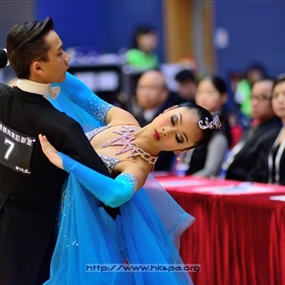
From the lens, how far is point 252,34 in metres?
11.9

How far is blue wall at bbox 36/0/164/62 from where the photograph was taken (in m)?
12.3

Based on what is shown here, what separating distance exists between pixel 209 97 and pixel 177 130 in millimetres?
2485

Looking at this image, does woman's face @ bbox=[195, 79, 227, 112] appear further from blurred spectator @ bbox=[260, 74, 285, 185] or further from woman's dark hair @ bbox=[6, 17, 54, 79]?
woman's dark hair @ bbox=[6, 17, 54, 79]

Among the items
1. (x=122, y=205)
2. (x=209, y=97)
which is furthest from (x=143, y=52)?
(x=122, y=205)

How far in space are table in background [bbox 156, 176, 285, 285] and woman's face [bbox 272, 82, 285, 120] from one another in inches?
26.2

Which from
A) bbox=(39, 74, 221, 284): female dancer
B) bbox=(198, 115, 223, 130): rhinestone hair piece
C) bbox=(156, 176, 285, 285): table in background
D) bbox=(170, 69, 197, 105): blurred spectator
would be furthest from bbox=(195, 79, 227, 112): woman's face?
bbox=(198, 115, 223, 130): rhinestone hair piece

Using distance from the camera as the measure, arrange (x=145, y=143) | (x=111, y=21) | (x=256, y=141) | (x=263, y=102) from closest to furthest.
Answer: (x=145, y=143)
(x=256, y=141)
(x=263, y=102)
(x=111, y=21)

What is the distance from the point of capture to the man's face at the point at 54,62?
271 cm

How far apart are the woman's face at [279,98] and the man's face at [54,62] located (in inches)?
83.4

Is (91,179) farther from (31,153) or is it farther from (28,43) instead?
(28,43)

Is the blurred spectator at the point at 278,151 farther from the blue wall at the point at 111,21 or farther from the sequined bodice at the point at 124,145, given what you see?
the blue wall at the point at 111,21

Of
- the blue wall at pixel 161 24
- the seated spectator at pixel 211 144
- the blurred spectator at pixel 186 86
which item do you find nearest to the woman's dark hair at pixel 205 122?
the seated spectator at pixel 211 144

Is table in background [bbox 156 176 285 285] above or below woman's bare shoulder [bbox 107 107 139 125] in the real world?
below

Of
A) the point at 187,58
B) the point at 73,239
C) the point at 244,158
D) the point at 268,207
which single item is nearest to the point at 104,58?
the point at 187,58
